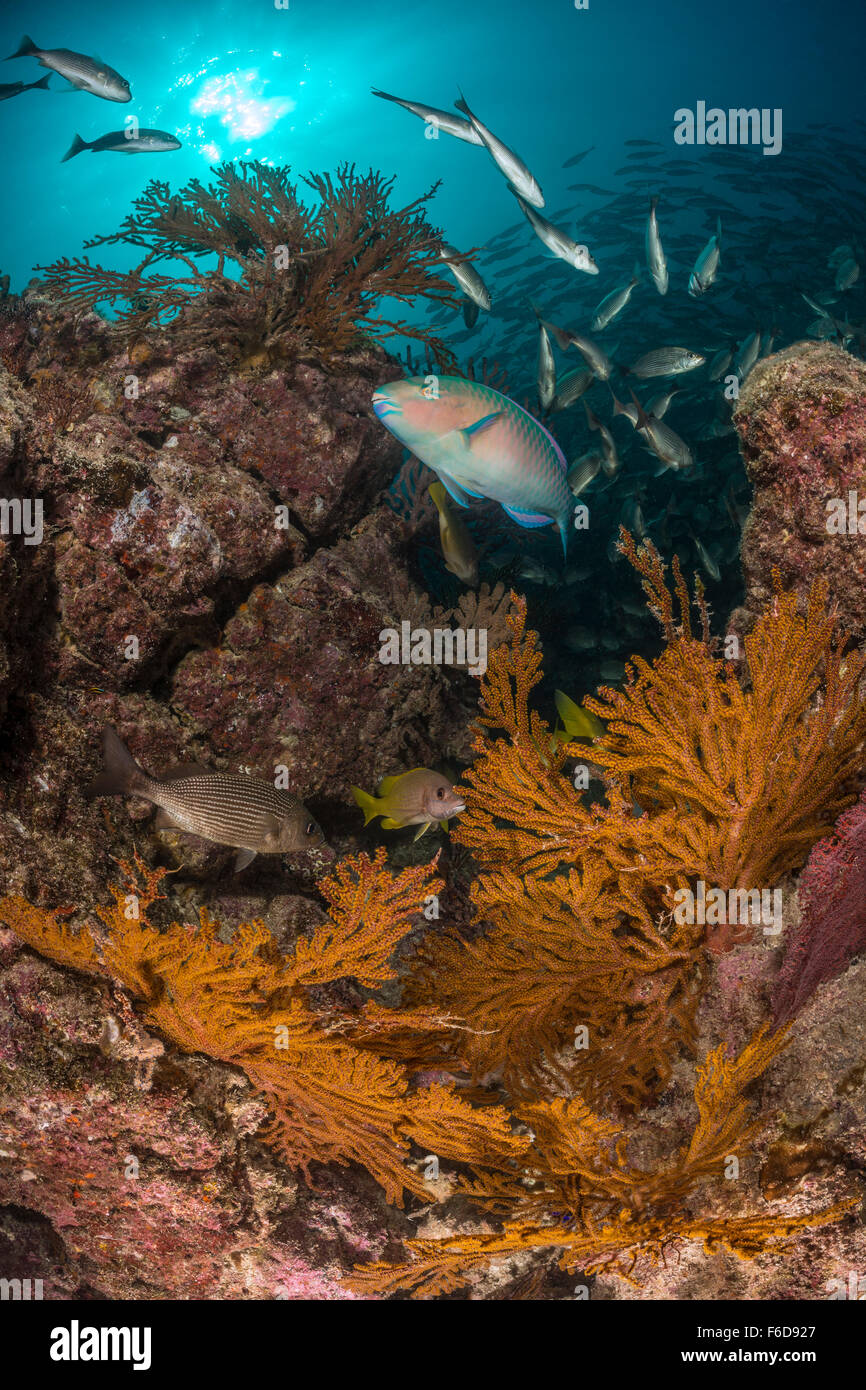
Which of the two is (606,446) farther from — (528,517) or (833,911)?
(833,911)

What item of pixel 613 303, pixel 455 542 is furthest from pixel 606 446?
pixel 455 542

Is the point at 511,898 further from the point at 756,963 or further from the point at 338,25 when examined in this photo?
the point at 338,25

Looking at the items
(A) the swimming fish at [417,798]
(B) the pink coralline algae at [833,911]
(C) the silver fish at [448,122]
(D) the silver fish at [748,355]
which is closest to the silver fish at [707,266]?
(D) the silver fish at [748,355]

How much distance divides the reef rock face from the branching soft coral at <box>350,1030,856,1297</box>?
182 cm

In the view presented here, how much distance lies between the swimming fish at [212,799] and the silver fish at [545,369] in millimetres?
4992

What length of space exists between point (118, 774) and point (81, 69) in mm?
6972

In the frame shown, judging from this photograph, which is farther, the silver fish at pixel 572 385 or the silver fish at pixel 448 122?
the silver fish at pixel 572 385

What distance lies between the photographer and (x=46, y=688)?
10.7 ft

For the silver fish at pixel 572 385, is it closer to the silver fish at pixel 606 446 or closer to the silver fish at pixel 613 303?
the silver fish at pixel 606 446

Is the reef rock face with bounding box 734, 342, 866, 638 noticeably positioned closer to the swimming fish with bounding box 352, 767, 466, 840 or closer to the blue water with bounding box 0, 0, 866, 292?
the swimming fish with bounding box 352, 767, 466, 840

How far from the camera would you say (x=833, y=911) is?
2.21 m

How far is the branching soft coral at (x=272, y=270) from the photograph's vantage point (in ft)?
15.7
